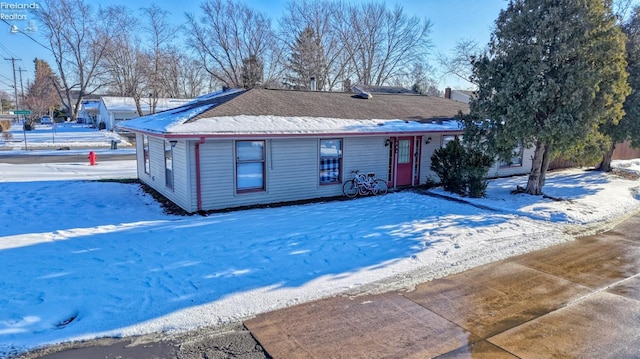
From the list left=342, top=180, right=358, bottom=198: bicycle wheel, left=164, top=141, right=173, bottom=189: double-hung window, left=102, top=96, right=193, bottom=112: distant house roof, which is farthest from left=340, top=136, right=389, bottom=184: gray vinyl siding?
left=102, top=96, right=193, bottom=112: distant house roof

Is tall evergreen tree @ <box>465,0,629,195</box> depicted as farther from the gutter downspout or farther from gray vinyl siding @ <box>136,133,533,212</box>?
the gutter downspout

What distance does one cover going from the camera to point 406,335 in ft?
14.6

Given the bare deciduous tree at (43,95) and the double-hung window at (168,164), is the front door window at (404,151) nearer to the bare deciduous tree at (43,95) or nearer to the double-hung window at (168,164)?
the double-hung window at (168,164)

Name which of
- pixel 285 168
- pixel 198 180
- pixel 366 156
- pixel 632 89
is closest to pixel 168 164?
pixel 198 180

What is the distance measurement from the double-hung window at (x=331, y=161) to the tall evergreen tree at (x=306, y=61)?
26477 mm

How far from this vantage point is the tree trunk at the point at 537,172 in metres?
11.7

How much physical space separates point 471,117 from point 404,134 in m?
2.09

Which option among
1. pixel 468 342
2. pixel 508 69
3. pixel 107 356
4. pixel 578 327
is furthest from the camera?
pixel 508 69

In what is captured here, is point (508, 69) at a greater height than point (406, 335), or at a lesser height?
greater

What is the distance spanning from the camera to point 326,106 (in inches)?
528

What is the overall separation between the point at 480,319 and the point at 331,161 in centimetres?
742

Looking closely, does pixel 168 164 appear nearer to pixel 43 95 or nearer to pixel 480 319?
pixel 480 319

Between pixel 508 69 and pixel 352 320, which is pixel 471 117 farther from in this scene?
pixel 352 320

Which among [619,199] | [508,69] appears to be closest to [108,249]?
[508,69]
